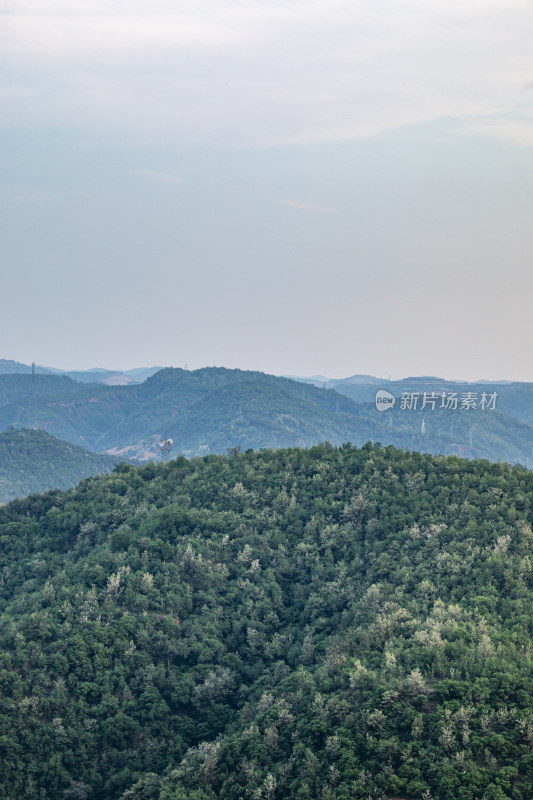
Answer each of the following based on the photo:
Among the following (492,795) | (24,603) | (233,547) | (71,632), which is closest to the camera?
(492,795)

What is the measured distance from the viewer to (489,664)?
5147 cm

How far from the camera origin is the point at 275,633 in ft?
234

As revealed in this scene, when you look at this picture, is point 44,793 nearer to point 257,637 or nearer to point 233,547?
point 257,637

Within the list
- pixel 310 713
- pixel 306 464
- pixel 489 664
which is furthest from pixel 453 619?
pixel 306 464

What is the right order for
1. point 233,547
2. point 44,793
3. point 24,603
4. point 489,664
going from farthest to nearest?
point 233,547 → point 24,603 → point 44,793 → point 489,664

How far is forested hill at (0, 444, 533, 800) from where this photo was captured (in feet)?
157

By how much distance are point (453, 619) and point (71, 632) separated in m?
29.5

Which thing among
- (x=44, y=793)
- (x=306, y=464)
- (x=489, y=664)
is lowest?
(x=44, y=793)

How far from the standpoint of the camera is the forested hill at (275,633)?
47875 mm

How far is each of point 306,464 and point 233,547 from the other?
16410 mm

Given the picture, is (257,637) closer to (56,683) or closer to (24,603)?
(56,683)

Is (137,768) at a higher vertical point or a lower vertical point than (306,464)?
lower

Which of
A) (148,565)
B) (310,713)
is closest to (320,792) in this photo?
(310,713)

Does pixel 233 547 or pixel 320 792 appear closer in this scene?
pixel 320 792
